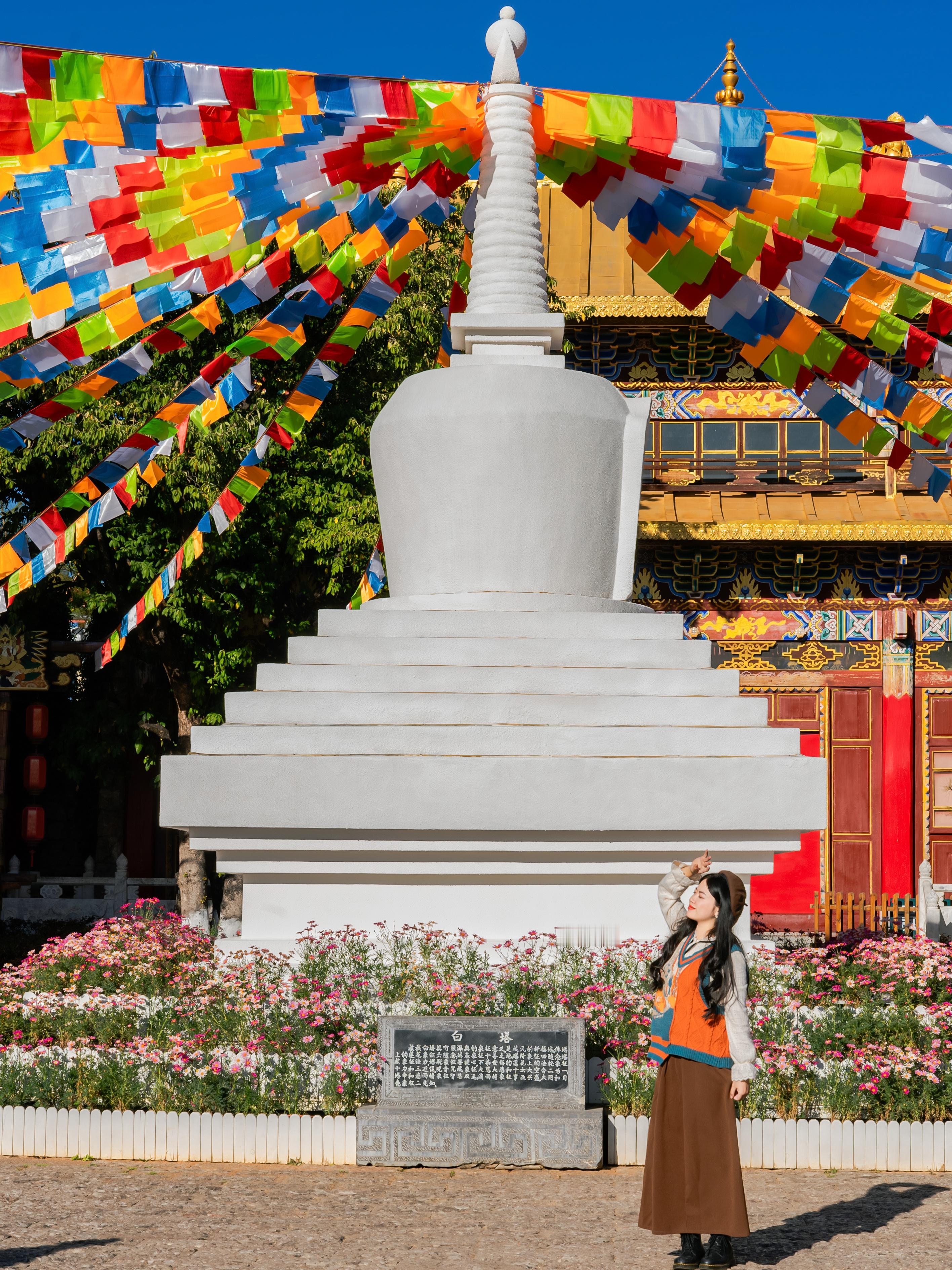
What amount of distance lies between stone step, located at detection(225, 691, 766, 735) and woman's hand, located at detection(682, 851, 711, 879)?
2284 millimetres

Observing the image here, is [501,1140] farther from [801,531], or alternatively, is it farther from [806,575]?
[806,575]

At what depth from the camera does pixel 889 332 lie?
8.80 metres

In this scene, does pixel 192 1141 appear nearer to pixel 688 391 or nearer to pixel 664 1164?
pixel 664 1164

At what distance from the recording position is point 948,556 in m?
18.1

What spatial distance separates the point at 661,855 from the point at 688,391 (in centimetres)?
1237

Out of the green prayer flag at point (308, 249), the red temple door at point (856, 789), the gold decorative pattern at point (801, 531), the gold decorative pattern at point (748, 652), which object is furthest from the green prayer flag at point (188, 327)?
the red temple door at point (856, 789)

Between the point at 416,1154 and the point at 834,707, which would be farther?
the point at 834,707

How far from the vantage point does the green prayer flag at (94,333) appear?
8.63 meters

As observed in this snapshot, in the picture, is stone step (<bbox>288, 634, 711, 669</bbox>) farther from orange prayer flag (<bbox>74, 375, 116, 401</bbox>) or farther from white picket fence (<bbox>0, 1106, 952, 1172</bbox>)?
white picket fence (<bbox>0, 1106, 952, 1172</bbox>)

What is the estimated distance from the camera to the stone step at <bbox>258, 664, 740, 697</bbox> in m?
7.85

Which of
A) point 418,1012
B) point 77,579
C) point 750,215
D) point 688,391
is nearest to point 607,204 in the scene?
point 750,215

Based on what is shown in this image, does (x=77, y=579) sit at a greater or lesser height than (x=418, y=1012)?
greater

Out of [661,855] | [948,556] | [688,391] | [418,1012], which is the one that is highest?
[688,391]

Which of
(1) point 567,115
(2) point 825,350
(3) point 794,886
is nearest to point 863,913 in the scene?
(3) point 794,886
